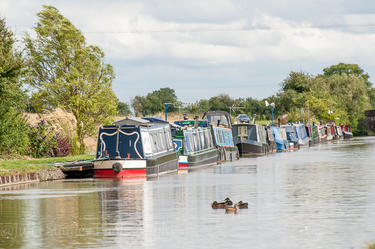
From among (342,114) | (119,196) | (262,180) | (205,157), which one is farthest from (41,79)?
(342,114)

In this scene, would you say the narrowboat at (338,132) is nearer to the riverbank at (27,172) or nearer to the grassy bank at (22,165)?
the grassy bank at (22,165)

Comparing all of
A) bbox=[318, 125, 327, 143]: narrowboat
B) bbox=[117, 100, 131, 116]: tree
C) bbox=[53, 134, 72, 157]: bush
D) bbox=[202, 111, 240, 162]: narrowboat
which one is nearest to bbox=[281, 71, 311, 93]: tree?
bbox=[318, 125, 327, 143]: narrowboat

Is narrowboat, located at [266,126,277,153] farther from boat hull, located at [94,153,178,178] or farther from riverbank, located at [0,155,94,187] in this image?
riverbank, located at [0,155,94,187]

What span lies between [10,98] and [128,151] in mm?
6383

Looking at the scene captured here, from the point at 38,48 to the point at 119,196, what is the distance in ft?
88.9

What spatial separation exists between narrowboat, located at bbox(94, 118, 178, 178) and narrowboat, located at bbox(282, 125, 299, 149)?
Answer: 54.8 m

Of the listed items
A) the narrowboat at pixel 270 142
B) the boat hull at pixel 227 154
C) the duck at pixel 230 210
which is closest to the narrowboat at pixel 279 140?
the narrowboat at pixel 270 142

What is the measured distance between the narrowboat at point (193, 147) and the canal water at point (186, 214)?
12537mm

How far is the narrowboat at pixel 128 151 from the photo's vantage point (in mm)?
37750

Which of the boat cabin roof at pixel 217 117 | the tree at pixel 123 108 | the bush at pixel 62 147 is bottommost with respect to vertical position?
the bush at pixel 62 147

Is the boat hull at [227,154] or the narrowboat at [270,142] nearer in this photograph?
the boat hull at [227,154]

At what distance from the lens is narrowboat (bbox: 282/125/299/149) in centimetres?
9593

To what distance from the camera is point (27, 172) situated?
1388 inches

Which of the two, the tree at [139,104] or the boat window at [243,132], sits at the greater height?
the tree at [139,104]
